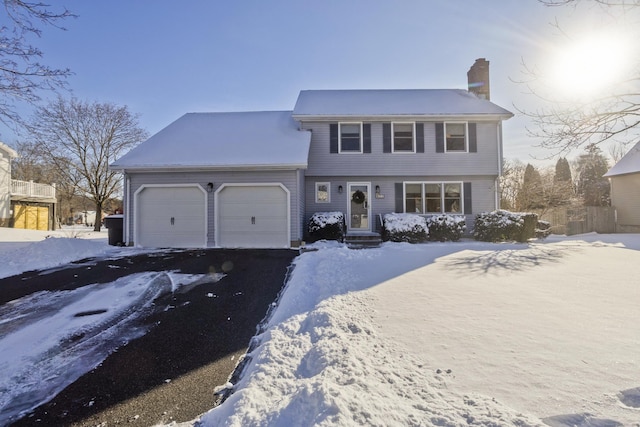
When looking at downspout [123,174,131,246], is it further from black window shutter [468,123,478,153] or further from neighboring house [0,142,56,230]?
neighboring house [0,142,56,230]

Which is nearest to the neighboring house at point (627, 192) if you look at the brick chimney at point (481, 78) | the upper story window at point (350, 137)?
the brick chimney at point (481, 78)

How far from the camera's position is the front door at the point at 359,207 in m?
13.0

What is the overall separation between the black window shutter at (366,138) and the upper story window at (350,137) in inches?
4.9

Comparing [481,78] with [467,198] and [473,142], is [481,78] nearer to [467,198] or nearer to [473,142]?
[473,142]

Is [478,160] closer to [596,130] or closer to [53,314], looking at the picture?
[596,130]

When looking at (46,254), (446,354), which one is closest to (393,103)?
(446,354)

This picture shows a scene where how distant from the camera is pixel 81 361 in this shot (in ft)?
10.5

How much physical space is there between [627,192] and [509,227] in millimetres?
12953

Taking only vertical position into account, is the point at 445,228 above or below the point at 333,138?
below

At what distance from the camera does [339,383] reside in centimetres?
241

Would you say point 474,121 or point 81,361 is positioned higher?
point 474,121

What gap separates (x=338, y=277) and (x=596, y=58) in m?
6.37

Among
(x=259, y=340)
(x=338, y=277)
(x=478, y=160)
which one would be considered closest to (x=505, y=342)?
(x=259, y=340)

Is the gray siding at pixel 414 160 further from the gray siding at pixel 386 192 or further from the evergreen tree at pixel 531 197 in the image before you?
the evergreen tree at pixel 531 197
